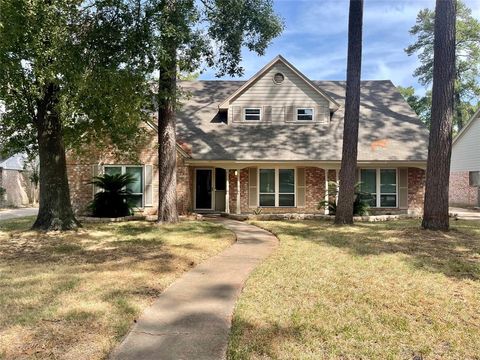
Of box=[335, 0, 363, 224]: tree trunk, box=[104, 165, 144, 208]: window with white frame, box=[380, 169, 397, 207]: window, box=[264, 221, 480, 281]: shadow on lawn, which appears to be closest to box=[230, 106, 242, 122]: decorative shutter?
box=[104, 165, 144, 208]: window with white frame

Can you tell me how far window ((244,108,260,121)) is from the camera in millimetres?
19344

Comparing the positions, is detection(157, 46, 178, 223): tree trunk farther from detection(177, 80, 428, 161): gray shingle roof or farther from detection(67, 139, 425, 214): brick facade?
detection(177, 80, 428, 161): gray shingle roof

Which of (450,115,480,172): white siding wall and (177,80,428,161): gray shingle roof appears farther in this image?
(450,115,480,172): white siding wall

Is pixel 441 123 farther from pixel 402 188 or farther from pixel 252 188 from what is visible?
pixel 252 188

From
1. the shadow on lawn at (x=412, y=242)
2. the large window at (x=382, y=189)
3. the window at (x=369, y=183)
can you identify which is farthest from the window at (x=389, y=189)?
the shadow on lawn at (x=412, y=242)

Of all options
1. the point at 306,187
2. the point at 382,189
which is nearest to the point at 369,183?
the point at 382,189

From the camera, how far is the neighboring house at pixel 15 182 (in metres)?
26.6

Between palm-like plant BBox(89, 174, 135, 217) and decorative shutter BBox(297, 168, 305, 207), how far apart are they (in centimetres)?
709

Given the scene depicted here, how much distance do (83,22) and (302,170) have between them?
10.8m

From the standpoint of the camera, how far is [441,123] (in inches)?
432

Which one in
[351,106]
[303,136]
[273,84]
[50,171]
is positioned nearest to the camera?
[50,171]

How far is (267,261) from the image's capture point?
7.68 metres

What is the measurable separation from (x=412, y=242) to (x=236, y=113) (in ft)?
38.2

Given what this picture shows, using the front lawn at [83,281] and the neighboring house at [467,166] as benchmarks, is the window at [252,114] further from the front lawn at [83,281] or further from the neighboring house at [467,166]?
the neighboring house at [467,166]
